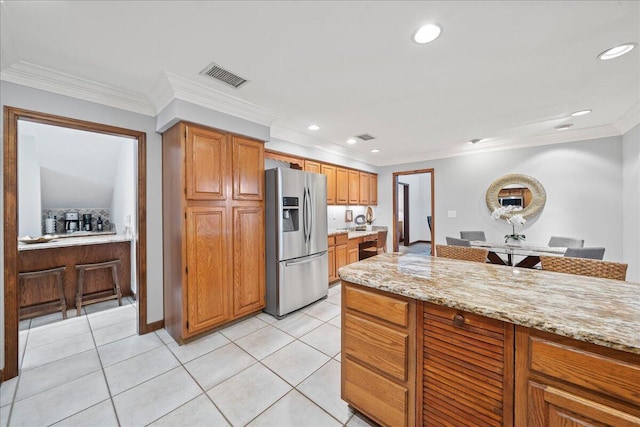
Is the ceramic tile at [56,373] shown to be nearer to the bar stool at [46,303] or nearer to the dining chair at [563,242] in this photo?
the bar stool at [46,303]

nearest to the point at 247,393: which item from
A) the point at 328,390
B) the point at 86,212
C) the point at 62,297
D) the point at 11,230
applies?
the point at 328,390

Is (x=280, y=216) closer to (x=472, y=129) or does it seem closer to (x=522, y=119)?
(x=472, y=129)

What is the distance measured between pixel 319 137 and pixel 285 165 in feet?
2.78

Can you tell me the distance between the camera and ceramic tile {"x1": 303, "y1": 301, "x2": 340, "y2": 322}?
3126 millimetres

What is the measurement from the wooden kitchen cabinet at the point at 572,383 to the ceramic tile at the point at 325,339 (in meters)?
1.62

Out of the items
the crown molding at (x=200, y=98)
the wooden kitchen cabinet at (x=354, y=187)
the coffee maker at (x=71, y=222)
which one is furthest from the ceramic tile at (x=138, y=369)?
the wooden kitchen cabinet at (x=354, y=187)

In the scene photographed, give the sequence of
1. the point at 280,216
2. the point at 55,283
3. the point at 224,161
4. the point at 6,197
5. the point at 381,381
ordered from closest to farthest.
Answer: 1. the point at 381,381
2. the point at 6,197
3. the point at 224,161
4. the point at 280,216
5. the point at 55,283

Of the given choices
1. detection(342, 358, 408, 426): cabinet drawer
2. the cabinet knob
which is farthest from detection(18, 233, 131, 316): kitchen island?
the cabinet knob

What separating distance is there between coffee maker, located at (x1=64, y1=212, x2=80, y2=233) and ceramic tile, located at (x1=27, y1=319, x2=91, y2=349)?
7.69 ft

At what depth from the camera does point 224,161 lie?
274 cm

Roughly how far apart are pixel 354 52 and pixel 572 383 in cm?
226

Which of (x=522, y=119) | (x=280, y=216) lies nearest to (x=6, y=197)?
(x=280, y=216)

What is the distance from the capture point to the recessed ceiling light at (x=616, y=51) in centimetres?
185

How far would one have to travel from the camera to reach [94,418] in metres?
1.61
